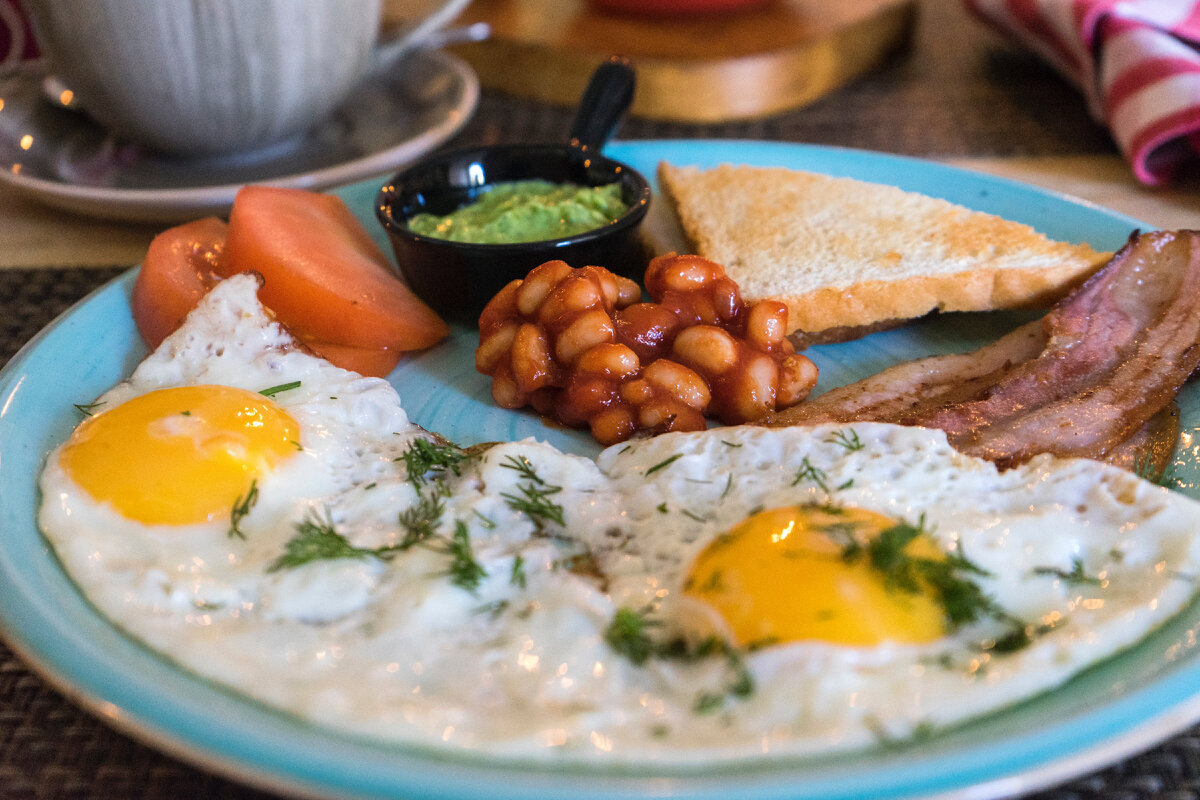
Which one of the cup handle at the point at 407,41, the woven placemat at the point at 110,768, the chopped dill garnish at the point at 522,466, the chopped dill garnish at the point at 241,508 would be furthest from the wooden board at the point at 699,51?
the woven placemat at the point at 110,768

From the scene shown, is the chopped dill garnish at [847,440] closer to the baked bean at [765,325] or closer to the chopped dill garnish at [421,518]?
the baked bean at [765,325]

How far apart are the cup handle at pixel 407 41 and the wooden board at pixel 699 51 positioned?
26.1 inches

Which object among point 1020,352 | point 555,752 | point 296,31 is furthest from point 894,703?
point 296,31

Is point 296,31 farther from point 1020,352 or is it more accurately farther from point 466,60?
point 1020,352

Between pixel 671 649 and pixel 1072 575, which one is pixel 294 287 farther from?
pixel 1072 575

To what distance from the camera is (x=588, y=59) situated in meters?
4.01

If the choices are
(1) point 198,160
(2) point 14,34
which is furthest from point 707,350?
(2) point 14,34

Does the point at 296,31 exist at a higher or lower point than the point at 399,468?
higher

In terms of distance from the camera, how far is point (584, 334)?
2166 millimetres

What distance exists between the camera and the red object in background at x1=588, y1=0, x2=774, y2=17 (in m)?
4.36

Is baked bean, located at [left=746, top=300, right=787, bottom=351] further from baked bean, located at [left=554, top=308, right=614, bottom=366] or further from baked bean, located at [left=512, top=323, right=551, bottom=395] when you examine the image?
baked bean, located at [left=512, top=323, right=551, bottom=395]

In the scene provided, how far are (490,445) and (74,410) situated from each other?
3.22 feet

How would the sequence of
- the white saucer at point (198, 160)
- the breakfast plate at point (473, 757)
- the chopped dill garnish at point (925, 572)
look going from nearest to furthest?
1. the breakfast plate at point (473, 757)
2. the chopped dill garnish at point (925, 572)
3. the white saucer at point (198, 160)

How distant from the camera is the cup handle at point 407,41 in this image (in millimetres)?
3569
